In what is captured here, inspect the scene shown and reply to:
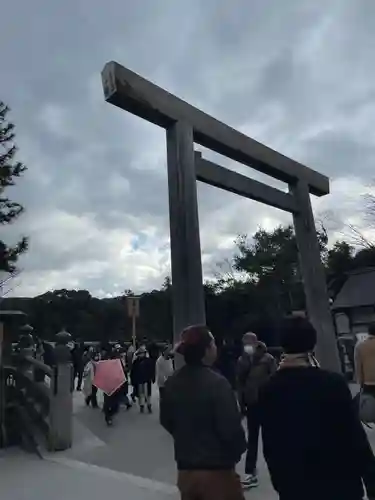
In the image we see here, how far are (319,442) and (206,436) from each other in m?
0.74

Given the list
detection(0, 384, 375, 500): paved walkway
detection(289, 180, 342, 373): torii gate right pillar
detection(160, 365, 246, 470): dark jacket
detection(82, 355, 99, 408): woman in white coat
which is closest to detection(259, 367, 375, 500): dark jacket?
detection(160, 365, 246, 470): dark jacket

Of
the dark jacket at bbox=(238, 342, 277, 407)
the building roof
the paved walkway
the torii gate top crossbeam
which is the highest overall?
the building roof

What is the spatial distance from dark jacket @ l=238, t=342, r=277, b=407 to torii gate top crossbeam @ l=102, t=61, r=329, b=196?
2.34m

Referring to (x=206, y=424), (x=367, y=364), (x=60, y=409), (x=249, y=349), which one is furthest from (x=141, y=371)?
(x=206, y=424)

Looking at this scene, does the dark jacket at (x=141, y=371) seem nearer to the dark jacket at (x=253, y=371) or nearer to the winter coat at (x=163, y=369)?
the winter coat at (x=163, y=369)

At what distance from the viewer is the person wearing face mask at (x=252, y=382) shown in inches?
204

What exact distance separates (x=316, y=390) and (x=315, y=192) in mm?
5889

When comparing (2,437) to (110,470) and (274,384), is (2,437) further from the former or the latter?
(274,384)

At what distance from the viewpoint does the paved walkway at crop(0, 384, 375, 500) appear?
206 inches

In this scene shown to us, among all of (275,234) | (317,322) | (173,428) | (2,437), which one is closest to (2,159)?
(2,437)

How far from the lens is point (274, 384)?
2.26 m

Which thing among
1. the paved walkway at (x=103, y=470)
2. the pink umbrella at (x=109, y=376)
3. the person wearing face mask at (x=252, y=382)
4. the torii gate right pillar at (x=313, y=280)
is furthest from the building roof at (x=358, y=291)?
the person wearing face mask at (x=252, y=382)

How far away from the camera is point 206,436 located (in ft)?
8.63

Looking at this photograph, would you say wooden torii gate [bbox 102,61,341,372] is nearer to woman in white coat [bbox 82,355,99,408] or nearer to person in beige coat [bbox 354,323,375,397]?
person in beige coat [bbox 354,323,375,397]
